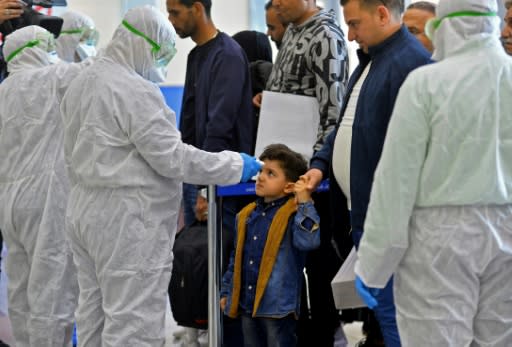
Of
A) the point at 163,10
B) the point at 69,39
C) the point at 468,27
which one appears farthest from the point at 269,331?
the point at 163,10

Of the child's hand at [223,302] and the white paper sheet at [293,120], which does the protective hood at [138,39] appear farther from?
the child's hand at [223,302]

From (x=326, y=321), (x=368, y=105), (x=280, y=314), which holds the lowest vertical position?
(x=326, y=321)

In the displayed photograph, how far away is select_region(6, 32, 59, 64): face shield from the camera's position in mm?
3344

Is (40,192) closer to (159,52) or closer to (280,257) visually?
(159,52)

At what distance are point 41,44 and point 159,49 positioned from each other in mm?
927

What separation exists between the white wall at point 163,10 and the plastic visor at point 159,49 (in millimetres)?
3977

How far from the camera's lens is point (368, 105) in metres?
2.23

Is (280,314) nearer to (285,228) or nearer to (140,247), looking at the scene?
(285,228)

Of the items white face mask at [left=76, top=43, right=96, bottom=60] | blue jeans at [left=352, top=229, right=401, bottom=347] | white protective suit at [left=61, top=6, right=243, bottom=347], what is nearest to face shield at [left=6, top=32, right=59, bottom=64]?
white face mask at [left=76, top=43, right=96, bottom=60]

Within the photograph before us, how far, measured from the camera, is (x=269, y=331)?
2.79m

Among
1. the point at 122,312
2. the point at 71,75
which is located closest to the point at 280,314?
the point at 122,312

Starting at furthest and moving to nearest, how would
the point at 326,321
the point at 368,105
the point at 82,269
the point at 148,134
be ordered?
the point at 326,321, the point at 82,269, the point at 148,134, the point at 368,105

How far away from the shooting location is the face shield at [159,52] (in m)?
2.63

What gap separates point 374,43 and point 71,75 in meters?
1.43
